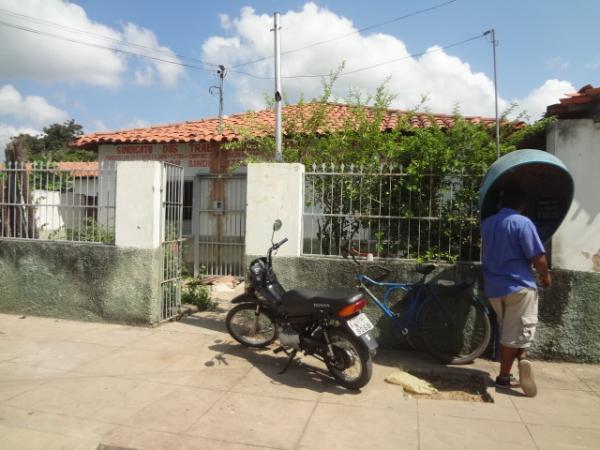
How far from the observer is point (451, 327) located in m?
Answer: 4.90

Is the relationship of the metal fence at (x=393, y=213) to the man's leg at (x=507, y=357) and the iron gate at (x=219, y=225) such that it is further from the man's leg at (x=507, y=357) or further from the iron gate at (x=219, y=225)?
the iron gate at (x=219, y=225)

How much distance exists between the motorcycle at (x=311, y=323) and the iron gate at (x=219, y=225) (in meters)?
4.79

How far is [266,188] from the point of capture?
5.60 m

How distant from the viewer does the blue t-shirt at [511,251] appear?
13.2ft

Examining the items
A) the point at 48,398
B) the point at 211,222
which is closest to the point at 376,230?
the point at 48,398

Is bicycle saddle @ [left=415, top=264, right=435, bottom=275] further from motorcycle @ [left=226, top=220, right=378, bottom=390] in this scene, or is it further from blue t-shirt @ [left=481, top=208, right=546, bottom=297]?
motorcycle @ [left=226, top=220, right=378, bottom=390]

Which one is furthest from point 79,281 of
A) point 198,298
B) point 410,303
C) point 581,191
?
point 581,191

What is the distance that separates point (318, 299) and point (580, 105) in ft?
11.1

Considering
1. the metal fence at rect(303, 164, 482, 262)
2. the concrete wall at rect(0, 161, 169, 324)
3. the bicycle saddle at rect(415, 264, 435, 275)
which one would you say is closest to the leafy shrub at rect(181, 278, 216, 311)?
the concrete wall at rect(0, 161, 169, 324)

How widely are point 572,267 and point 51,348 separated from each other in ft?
18.6

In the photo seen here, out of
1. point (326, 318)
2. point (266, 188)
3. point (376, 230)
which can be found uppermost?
point (266, 188)

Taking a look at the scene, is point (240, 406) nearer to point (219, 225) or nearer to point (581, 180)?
point (581, 180)

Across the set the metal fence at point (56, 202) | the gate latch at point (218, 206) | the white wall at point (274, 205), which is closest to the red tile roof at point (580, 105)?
the white wall at point (274, 205)

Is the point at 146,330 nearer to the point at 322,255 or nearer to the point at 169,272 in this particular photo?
the point at 169,272
